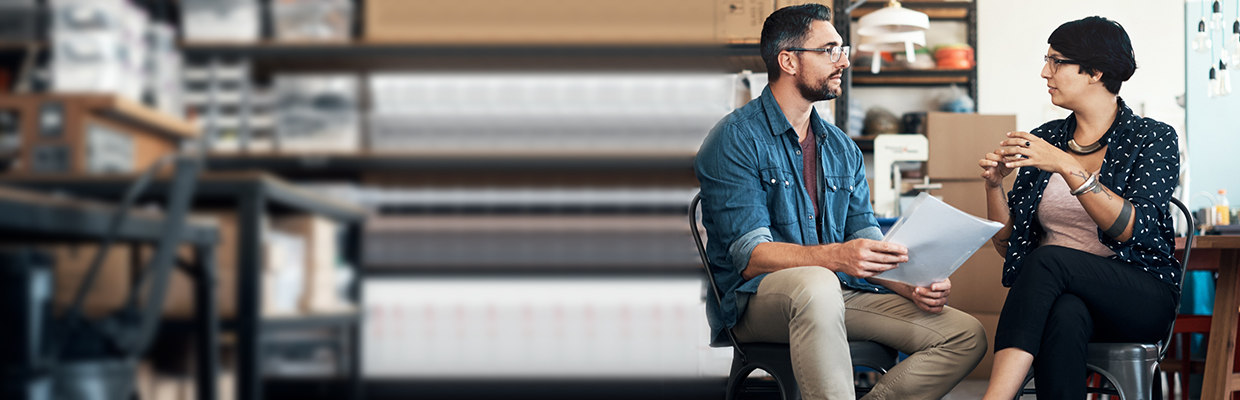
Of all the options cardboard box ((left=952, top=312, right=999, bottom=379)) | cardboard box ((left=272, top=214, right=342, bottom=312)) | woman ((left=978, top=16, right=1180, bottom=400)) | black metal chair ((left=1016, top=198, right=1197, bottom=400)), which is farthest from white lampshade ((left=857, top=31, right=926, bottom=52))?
cardboard box ((left=272, top=214, right=342, bottom=312))

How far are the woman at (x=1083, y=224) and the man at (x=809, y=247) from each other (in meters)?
0.11

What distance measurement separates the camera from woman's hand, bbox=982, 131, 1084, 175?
1550 millimetres

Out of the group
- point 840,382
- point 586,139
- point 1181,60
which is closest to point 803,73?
point 840,382

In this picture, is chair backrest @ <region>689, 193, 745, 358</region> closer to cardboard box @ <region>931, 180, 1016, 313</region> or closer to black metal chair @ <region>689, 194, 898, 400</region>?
black metal chair @ <region>689, 194, 898, 400</region>

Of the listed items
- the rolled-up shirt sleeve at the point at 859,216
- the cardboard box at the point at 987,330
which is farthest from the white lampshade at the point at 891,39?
the rolled-up shirt sleeve at the point at 859,216

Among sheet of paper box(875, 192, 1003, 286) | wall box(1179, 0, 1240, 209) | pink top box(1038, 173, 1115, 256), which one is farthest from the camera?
wall box(1179, 0, 1240, 209)

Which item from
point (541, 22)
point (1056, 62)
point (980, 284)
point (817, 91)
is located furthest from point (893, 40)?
point (541, 22)

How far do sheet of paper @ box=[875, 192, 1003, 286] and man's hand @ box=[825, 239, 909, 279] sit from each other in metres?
0.03

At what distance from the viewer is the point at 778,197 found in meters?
1.56

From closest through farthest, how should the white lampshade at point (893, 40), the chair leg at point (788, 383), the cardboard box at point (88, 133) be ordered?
the cardboard box at point (88, 133), the chair leg at point (788, 383), the white lampshade at point (893, 40)

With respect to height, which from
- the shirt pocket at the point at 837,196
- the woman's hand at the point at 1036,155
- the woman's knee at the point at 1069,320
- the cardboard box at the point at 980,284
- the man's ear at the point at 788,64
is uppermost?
the man's ear at the point at 788,64

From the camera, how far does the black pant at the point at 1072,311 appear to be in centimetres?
146

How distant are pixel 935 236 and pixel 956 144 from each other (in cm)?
278

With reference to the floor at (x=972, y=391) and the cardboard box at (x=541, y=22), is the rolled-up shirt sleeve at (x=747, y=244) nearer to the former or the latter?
the cardboard box at (x=541, y=22)
